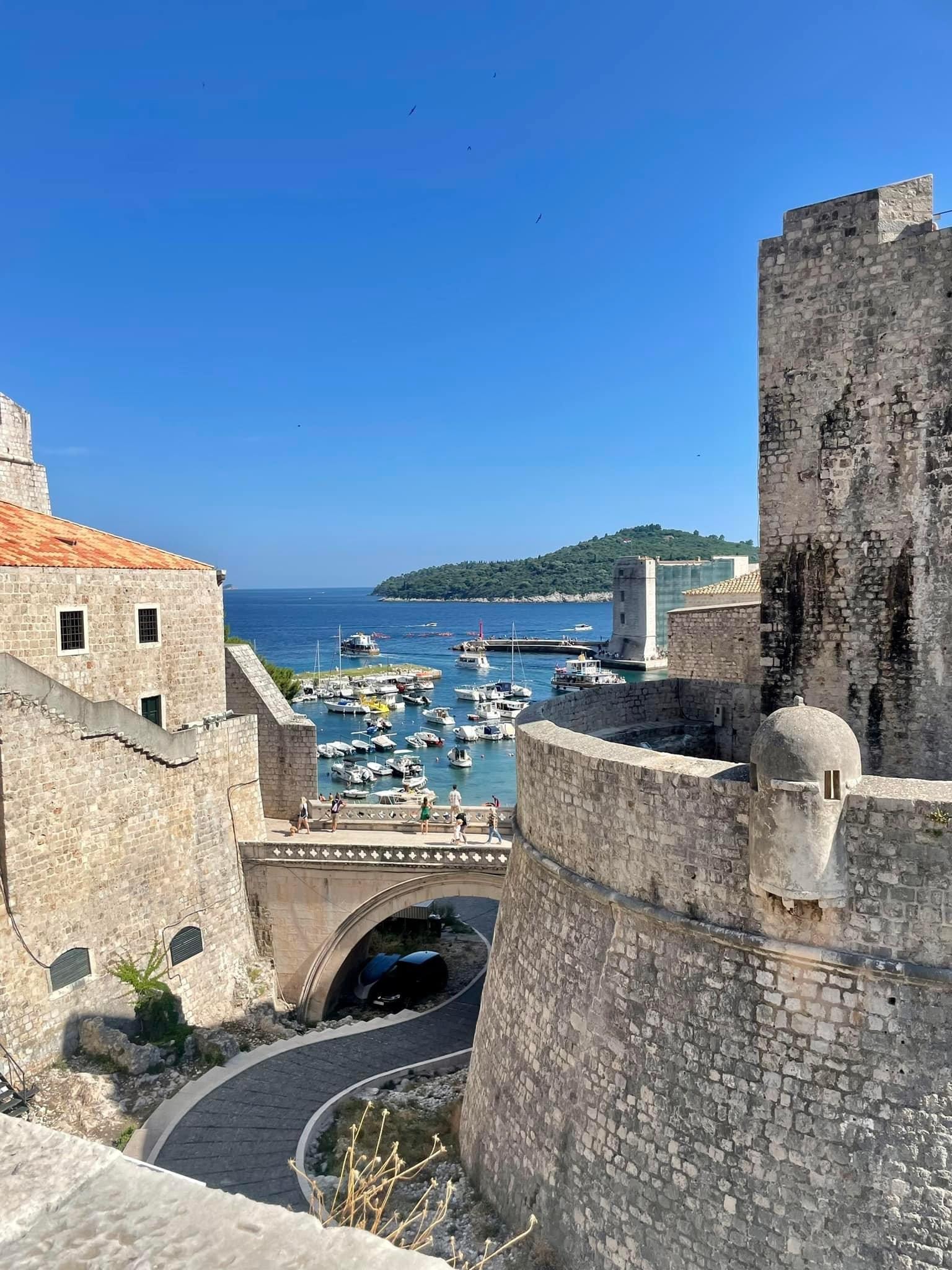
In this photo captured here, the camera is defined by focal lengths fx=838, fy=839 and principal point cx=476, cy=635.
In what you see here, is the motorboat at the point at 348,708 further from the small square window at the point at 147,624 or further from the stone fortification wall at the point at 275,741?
the small square window at the point at 147,624

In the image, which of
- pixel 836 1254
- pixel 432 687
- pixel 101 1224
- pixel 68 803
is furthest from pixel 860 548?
pixel 432 687

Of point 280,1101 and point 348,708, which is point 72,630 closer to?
point 280,1101

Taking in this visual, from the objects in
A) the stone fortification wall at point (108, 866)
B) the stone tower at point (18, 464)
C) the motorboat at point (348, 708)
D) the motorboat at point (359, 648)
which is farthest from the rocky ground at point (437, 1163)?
the motorboat at point (359, 648)

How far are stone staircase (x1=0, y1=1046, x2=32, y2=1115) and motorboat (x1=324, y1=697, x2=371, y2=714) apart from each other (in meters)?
54.4

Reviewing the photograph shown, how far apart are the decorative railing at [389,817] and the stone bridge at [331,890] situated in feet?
5.43

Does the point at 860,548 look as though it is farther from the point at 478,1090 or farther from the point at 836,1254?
the point at 478,1090

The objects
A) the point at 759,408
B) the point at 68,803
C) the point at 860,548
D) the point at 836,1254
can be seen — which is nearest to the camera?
the point at 836,1254

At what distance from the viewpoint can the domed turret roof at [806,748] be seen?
660 cm

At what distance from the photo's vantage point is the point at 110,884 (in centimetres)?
1554

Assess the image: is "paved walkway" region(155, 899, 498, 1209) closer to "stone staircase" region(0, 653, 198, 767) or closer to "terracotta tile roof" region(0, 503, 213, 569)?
"stone staircase" region(0, 653, 198, 767)

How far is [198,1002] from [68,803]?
540 cm

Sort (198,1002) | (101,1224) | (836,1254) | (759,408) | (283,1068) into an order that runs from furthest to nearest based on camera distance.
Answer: (198,1002)
(283,1068)
(759,408)
(836,1254)
(101,1224)

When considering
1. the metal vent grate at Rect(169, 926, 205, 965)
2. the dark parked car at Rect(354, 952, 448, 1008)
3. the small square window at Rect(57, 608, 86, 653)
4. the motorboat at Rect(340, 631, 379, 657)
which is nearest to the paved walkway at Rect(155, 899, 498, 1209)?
the dark parked car at Rect(354, 952, 448, 1008)

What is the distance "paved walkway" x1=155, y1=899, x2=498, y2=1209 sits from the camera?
1195 centimetres
